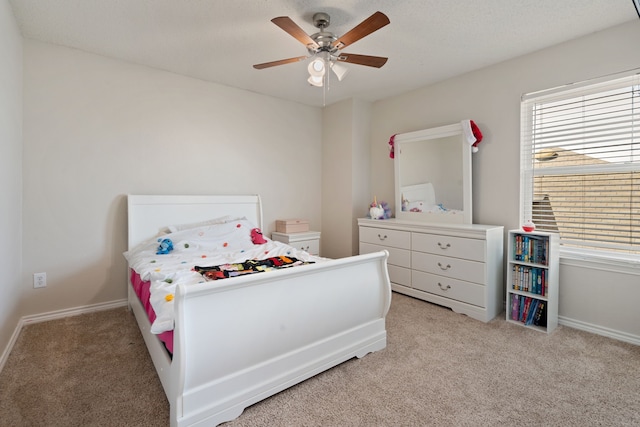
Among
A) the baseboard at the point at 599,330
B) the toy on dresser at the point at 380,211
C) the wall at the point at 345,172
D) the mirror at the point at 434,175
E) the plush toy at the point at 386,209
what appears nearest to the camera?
the baseboard at the point at 599,330

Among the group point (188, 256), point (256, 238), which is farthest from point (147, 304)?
point (256, 238)

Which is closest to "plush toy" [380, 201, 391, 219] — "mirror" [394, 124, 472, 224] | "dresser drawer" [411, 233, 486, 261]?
"mirror" [394, 124, 472, 224]

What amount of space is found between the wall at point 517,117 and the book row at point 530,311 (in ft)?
0.77

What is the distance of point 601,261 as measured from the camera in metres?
2.44

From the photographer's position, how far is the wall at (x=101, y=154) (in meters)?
2.65

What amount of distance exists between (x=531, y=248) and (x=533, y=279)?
260 mm

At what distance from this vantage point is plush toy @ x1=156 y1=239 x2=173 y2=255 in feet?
8.84

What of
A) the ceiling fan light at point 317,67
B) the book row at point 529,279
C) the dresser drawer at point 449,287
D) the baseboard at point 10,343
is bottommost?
the baseboard at point 10,343

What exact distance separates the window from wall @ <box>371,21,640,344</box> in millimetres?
105

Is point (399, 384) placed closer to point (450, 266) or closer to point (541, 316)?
point (450, 266)

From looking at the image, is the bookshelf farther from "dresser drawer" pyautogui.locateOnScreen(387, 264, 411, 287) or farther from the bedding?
the bedding

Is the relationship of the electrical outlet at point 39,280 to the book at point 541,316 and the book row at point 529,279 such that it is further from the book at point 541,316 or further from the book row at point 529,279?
the book at point 541,316

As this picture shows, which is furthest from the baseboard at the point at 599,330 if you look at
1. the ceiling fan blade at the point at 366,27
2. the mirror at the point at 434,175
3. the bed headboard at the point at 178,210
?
the bed headboard at the point at 178,210

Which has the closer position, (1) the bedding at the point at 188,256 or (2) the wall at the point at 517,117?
(1) the bedding at the point at 188,256
